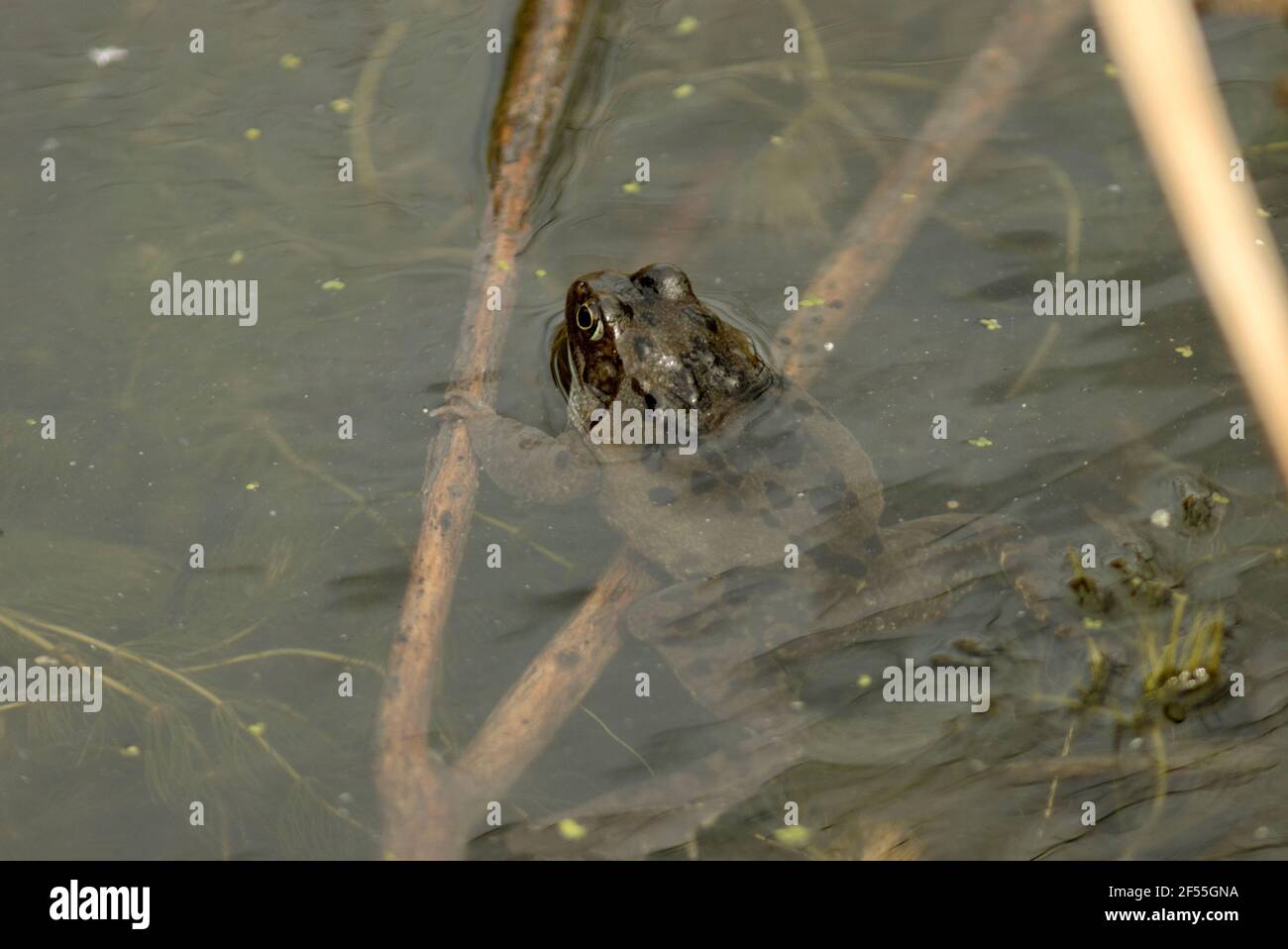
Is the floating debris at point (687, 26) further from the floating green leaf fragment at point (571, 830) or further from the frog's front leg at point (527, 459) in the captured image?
the floating green leaf fragment at point (571, 830)

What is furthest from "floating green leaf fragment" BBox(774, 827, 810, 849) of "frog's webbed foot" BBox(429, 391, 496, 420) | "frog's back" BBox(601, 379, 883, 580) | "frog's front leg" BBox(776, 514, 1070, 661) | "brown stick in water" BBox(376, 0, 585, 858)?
"frog's webbed foot" BBox(429, 391, 496, 420)

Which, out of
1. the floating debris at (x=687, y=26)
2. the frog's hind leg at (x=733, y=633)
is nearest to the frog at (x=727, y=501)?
the frog's hind leg at (x=733, y=633)

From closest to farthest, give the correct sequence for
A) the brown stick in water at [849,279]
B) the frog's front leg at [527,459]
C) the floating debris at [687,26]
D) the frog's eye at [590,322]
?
the brown stick in water at [849,279], the frog's front leg at [527,459], the frog's eye at [590,322], the floating debris at [687,26]

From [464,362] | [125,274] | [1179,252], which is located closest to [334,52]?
[125,274]

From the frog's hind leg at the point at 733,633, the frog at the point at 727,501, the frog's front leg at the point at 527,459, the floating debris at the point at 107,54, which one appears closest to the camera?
the frog's hind leg at the point at 733,633

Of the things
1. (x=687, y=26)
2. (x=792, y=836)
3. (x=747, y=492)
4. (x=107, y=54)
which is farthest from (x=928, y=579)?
(x=107, y=54)

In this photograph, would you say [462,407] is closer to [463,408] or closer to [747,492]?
[463,408]

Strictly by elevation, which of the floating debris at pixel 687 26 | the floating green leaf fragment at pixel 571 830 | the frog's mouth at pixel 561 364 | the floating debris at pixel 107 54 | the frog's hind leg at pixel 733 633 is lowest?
the floating green leaf fragment at pixel 571 830
